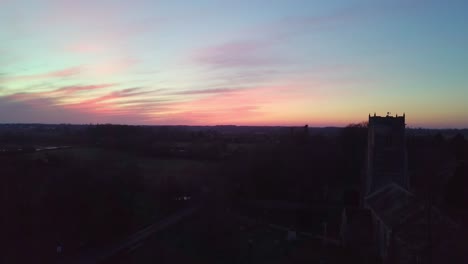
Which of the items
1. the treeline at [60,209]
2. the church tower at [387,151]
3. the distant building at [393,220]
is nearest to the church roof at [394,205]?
the distant building at [393,220]

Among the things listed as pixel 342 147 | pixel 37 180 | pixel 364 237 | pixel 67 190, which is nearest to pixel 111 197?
pixel 67 190

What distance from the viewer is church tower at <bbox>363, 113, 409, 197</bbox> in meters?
31.8

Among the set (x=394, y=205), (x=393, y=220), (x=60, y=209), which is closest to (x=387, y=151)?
(x=394, y=205)

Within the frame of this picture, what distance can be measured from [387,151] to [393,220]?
477 inches

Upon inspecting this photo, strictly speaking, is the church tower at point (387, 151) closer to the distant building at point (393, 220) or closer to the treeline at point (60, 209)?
the distant building at point (393, 220)

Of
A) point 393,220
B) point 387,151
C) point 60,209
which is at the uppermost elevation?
point 387,151

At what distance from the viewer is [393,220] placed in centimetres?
2075

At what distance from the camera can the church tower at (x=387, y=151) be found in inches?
1253

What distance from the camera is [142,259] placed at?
21656 millimetres

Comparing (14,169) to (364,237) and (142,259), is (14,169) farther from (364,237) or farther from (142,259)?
(364,237)

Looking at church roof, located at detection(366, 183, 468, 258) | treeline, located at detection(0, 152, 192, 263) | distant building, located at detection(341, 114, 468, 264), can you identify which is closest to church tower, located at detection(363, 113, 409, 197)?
distant building, located at detection(341, 114, 468, 264)

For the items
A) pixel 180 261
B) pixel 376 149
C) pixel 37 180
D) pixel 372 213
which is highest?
pixel 376 149

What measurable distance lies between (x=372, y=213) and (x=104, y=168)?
Result: 2096 centimetres

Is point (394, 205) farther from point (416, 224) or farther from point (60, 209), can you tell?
point (60, 209)
